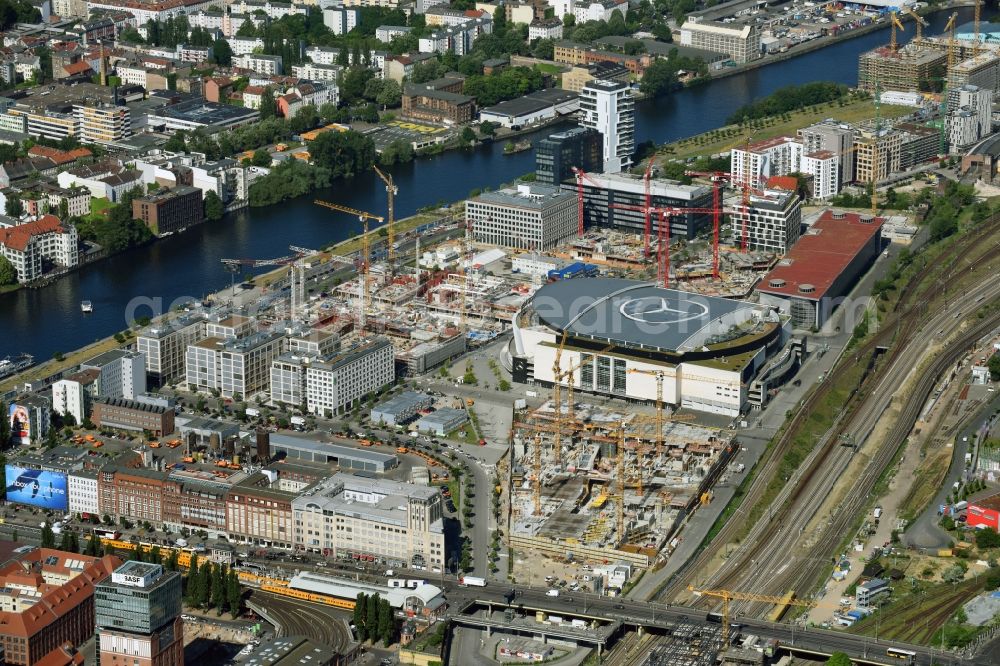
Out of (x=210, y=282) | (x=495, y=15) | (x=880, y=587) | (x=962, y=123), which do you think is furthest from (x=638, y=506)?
(x=495, y=15)

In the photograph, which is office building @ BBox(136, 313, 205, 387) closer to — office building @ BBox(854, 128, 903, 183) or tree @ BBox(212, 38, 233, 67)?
office building @ BBox(854, 128, 903, 183)

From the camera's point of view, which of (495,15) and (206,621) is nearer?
(206,621)

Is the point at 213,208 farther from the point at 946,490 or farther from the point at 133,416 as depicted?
the point at 946,490

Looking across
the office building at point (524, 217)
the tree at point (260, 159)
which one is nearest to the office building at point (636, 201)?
the office building at point (524, 217)

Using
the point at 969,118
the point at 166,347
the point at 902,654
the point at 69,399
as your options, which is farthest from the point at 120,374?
the point at 969,118

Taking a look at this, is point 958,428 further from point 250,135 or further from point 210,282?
point 250,135

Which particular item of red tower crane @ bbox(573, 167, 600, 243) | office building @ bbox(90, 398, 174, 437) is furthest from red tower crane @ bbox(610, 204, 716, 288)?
office building @ bbox(90, 398, 174, 437)
